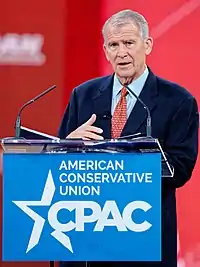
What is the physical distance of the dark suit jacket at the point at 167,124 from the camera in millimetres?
2547

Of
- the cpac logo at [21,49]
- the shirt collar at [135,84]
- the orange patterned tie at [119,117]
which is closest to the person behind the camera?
the orange patterned tie at [119,117]

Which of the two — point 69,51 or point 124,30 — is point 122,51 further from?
point 69,51

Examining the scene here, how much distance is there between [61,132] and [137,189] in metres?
0.77

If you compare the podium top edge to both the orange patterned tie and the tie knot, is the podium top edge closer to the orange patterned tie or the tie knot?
the orange patterned tie

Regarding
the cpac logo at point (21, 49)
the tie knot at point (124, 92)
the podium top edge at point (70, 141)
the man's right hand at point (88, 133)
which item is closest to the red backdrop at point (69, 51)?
the cpac logo at point (21, 49)

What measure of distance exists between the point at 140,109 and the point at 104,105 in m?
0.16

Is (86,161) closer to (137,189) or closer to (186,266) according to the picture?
(137,189)

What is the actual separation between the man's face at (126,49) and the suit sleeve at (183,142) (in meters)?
0.25

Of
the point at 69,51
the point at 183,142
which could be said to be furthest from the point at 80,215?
the point at 69,51

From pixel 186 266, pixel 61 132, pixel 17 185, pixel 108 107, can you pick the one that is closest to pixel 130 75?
pixel 108 107

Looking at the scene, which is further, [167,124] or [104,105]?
[104,105]

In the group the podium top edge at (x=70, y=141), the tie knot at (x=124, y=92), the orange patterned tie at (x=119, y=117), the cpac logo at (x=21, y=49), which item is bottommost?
the podium top edge at (x=70, y=141)

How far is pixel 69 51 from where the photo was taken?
3.70 meters

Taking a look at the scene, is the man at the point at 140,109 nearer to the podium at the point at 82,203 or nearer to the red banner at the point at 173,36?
the podium at the point at 82,203
